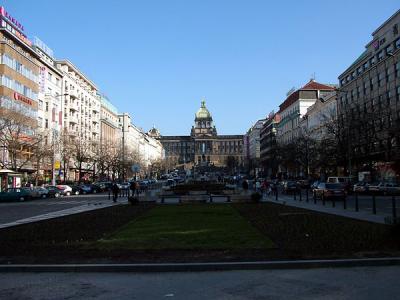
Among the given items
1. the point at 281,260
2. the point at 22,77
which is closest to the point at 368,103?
the point at 22,77

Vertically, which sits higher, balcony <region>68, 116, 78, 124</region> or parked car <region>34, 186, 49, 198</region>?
balcony <region>68, 116, 78, 124</region>

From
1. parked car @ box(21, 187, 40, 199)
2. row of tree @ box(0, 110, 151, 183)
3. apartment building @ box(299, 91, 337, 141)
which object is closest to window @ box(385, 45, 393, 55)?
apartment building @ box(299, 91, 337, 141)

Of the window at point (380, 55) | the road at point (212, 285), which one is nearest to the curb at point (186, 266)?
the road at point (212, 285)

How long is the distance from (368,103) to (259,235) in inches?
2557

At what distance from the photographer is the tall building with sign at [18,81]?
61.7 metres

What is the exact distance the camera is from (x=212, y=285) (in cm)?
870

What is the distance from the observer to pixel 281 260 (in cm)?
1059

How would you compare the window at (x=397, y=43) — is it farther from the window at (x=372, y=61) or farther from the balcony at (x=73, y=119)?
the balcony at (x=73, y=119)

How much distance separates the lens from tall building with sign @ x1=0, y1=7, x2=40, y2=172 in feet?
202

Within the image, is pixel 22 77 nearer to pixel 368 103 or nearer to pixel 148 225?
pixel 368 103

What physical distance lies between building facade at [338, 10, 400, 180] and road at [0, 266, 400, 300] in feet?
143

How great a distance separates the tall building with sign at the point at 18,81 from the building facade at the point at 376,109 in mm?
41879

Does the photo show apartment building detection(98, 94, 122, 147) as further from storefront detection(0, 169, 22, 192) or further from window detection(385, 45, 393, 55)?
window detection(385, 45, 393, 55)

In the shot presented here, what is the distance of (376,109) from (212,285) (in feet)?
192
